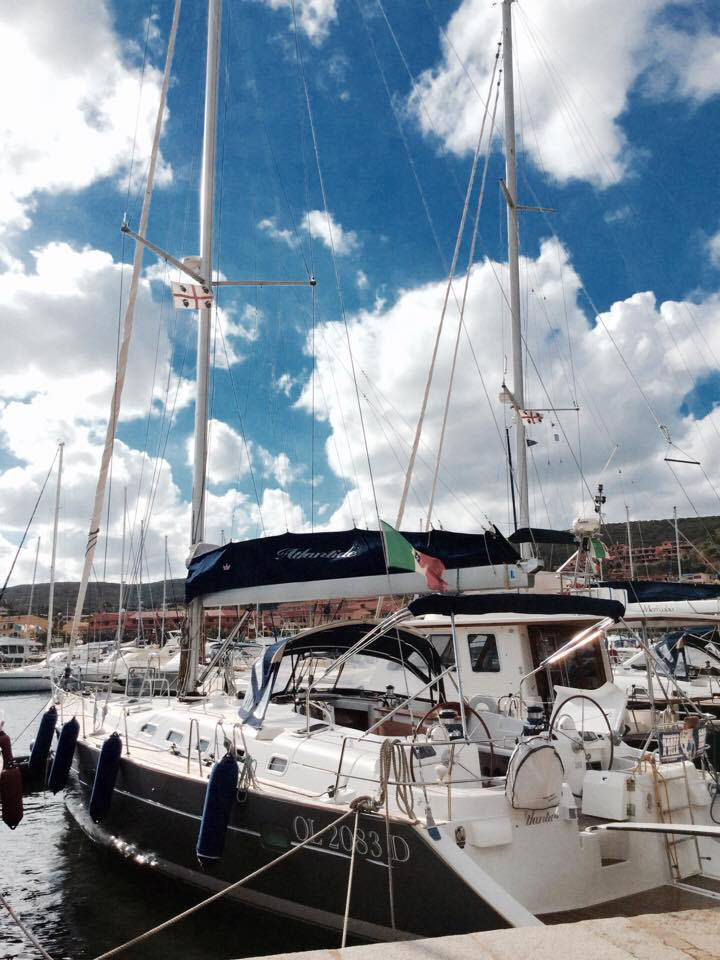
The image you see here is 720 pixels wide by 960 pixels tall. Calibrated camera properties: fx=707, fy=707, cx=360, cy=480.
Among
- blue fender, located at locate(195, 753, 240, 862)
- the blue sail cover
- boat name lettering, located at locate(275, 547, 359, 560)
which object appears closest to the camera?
blue fender, located at locate(195, 753, 240, 862)

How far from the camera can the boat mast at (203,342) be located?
1097cm

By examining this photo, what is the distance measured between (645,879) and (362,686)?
573cm

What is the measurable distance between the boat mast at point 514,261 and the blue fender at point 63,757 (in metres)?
10.1

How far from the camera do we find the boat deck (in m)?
5.62

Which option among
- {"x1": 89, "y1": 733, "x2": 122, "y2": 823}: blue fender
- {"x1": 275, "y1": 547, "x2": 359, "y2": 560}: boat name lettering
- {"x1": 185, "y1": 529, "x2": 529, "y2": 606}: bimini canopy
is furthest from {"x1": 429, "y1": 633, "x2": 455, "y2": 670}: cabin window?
{"x1": 89, "y1": 733, "x2": 122, "y2": 823}: blue fender

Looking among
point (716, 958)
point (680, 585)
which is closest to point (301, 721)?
point (716, 958)

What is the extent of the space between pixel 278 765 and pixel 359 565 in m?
2.45

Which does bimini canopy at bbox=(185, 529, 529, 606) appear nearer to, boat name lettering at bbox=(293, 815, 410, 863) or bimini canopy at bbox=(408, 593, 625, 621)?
bimini canopy at bbox=(408, 593, 625, 621)

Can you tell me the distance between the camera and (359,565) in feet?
28.2

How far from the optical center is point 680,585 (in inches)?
588

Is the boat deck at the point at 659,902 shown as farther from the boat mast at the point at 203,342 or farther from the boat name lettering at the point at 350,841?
the boat mast at the point at 203,342

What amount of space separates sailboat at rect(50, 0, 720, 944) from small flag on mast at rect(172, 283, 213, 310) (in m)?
1.14

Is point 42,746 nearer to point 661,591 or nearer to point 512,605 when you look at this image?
point 512,605

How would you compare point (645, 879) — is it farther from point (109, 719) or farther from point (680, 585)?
point (680, 585)
